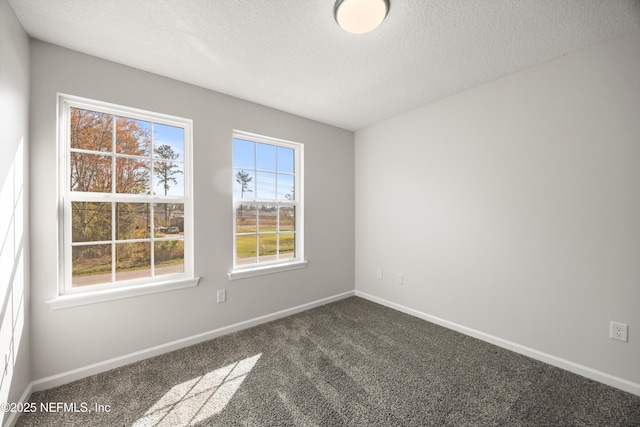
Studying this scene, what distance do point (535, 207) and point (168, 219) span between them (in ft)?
10.7

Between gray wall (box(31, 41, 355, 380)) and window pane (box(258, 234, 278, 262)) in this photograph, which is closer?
gray wall (box(31, 41, 355, 380))

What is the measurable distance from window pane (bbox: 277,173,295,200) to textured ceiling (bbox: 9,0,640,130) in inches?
41.4

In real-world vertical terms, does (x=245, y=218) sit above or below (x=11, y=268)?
above

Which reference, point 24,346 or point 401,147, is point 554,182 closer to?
point 401,147

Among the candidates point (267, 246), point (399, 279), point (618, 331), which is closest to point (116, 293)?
point (267, 246)

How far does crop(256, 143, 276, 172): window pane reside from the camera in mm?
3037

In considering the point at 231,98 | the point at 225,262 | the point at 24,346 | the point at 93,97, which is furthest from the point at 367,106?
the point at 24,346

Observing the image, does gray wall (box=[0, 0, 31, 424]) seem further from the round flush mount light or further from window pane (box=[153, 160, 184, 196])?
the round flush mount light

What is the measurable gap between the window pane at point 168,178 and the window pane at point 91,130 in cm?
38

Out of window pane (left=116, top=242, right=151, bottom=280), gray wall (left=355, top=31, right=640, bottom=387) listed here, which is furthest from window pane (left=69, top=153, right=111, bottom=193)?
gray wall (left=355, top=31, right=640, bottom=387)

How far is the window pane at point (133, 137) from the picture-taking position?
221cm

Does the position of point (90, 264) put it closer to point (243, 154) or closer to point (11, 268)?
point (11, 268)

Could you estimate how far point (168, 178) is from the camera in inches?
95.1

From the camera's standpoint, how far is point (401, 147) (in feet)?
10.6
